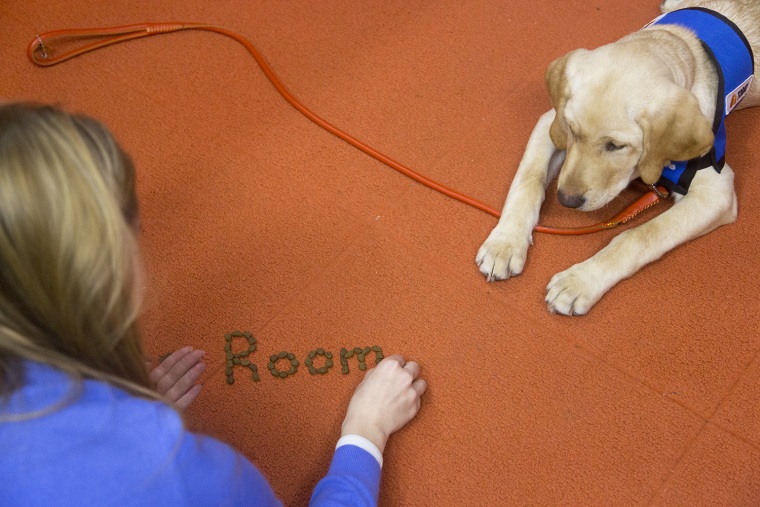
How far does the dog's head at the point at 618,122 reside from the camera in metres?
2.04

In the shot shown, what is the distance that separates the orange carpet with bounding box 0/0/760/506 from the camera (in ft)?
6.40

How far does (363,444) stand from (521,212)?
100 cm

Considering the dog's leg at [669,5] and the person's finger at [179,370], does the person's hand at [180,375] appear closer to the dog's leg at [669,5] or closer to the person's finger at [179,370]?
the person's finger at [179,370]

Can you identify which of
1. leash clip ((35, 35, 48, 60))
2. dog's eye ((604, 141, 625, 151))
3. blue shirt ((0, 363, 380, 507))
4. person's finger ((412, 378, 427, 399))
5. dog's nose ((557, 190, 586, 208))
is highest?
leash clip ((35, 35, 48, 60))

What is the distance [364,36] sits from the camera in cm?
311

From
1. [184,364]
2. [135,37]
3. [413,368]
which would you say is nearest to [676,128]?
[413,368]

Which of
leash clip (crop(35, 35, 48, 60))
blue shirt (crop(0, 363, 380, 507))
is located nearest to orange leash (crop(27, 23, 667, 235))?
leash clip (crop(35, 35, 48, 60))

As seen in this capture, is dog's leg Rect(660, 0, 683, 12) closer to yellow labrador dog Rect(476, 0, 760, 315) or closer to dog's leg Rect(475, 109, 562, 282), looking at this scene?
yellow labrador dog Rect(476, 0, 760, 315)

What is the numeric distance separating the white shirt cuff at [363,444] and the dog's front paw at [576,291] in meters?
0.77

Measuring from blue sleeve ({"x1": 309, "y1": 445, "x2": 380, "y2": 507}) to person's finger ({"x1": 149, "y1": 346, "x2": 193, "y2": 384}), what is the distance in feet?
2.00

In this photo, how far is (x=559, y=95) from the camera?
2262 mm

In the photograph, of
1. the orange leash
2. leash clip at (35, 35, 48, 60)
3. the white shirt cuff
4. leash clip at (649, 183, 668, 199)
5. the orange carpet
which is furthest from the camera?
leash clip at (35, 35, 48, 60)

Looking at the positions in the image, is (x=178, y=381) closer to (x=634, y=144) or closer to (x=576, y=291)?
(x=576, y=291)

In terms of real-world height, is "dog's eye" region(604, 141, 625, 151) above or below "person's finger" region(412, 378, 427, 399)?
above
